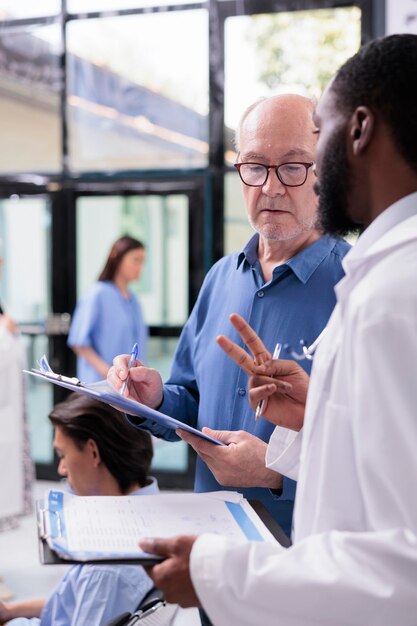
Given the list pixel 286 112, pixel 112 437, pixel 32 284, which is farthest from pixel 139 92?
pixel 286 112

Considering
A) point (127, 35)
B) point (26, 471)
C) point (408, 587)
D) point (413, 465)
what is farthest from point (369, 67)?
point (127, 35)

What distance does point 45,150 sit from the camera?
5.33 meters

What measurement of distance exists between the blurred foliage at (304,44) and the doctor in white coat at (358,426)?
3.75 m

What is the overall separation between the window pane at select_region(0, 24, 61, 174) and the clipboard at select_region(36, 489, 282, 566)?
4345 mm

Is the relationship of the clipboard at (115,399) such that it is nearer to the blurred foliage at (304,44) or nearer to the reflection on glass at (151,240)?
the blurred foliage at (304,44)

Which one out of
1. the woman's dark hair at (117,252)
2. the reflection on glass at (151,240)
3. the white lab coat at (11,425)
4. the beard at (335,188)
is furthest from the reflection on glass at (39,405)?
the beard at (335,188)

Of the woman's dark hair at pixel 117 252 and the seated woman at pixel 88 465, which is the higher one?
the woman's dark hair at pixel 117 252

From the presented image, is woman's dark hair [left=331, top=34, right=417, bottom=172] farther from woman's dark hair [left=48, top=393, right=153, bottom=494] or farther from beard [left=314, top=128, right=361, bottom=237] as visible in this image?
woman's dark hair [left=48, top=393, right=153, bottom=494]

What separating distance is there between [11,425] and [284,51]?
2.49 meters

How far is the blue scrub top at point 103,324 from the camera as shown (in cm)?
Result: 470

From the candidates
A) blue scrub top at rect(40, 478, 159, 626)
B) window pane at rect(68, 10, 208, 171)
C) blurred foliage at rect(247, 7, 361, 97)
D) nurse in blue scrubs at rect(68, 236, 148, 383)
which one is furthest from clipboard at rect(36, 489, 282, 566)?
window pane at rect(68, 10, 208, 171)

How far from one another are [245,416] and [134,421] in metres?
0.23

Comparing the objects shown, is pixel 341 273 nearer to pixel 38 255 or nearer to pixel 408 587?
pixel 408 587

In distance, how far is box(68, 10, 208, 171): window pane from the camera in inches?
195
